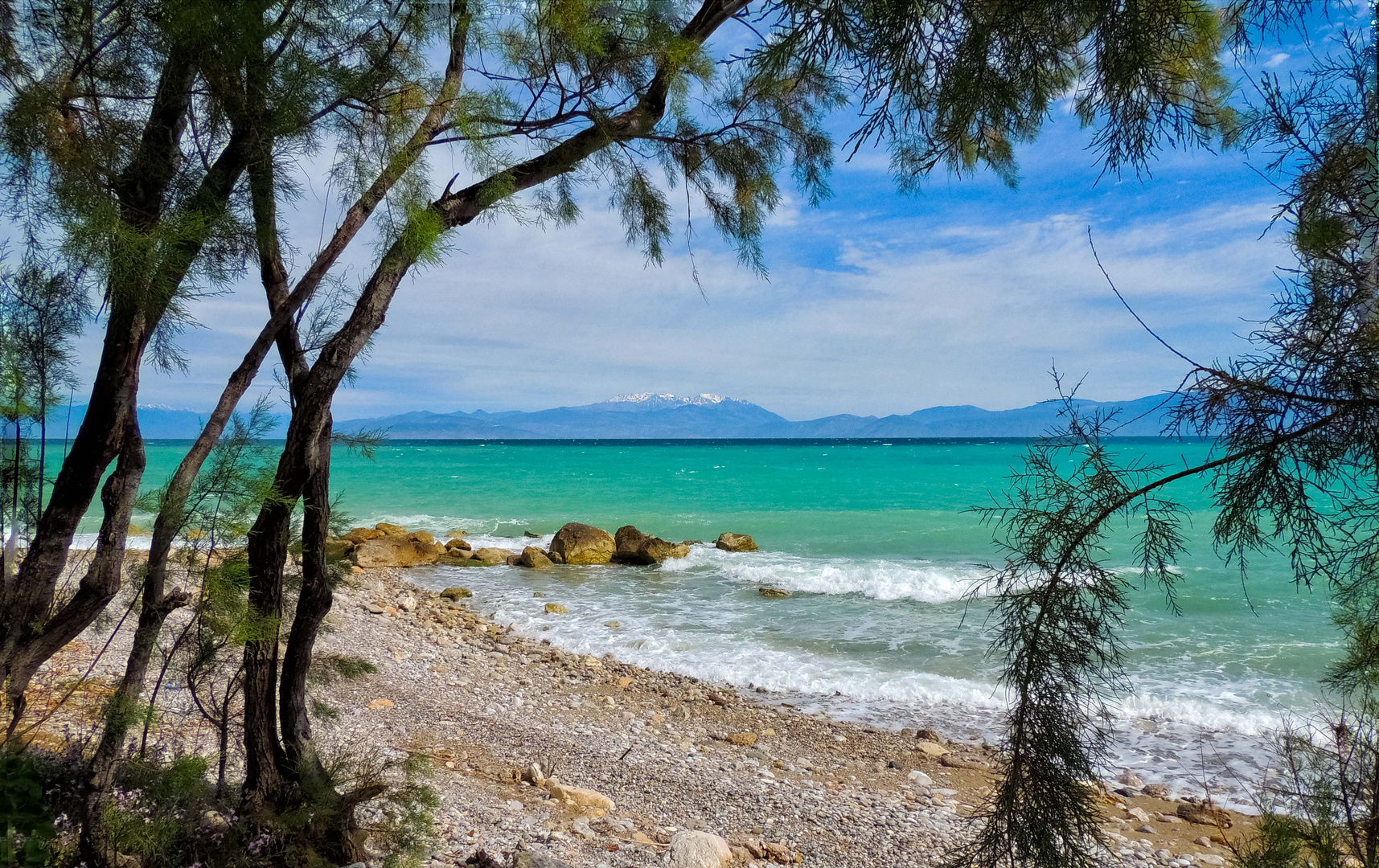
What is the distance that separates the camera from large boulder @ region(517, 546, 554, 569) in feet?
46.1

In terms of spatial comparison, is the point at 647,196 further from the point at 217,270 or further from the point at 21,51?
the point at 21,51

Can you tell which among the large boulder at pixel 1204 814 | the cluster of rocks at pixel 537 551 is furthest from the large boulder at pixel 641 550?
the large boulder at pixel 1204 814

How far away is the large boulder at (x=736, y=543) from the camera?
54.3 feet

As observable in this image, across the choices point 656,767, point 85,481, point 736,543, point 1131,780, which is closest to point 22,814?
point 85,481

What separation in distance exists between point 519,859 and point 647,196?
3.27 meters

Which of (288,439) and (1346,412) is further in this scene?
(288,439)

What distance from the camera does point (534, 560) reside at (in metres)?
14.1

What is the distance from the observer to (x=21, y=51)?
2.66 m

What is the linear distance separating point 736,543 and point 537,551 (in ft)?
14.8

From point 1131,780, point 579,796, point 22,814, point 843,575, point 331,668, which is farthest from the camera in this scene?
point 843,575

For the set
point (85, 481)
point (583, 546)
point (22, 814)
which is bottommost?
point (583, 546)

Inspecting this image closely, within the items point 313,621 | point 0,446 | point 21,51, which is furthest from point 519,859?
point 21,51

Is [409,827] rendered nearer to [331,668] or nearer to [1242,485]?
[331,668]

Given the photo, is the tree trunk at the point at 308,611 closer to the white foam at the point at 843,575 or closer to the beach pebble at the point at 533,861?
the beach pebble at the point at 533,861
